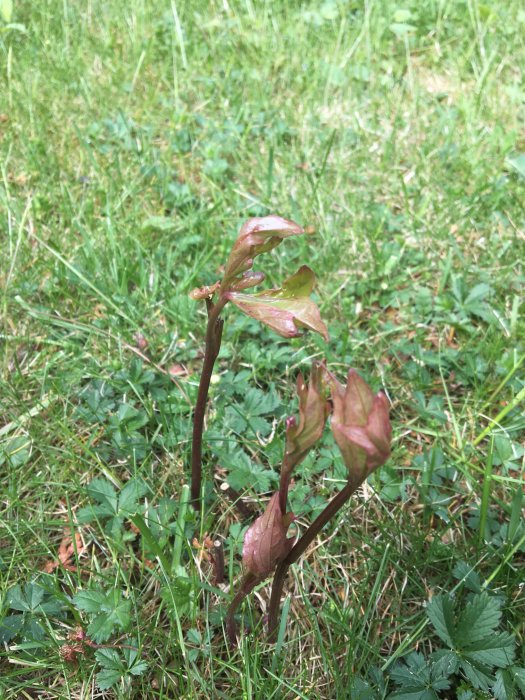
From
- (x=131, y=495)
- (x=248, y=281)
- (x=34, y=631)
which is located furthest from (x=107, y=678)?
(x=248, y=281)

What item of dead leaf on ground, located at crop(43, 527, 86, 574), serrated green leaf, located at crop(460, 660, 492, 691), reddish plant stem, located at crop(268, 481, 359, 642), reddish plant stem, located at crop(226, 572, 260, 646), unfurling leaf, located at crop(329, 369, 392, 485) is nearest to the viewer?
unfurling leaf, located at crop(329, 369, 392, 485)

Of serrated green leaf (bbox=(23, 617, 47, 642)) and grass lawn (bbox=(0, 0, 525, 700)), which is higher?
grass lawn (bbox=(0, 0, 525, 700))

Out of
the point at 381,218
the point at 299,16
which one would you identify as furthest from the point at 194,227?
the point at 299,16

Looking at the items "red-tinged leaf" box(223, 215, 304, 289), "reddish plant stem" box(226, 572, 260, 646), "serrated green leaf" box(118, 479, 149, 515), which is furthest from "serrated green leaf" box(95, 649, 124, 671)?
"red-tinged leaf" box(223, 215, 304, 289)

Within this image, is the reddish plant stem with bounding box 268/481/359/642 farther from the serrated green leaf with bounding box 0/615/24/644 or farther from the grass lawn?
the serrated green leaf with bounding box 0/615/24/644

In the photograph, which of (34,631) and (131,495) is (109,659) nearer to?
(34,631)

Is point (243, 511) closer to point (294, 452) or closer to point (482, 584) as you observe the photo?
point (482, 584)

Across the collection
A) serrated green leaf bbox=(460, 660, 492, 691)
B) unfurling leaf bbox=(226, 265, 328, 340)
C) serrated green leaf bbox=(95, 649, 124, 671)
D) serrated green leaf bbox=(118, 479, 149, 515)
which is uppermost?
unfurling leaf bbox=(226, 265, 328, 340)
